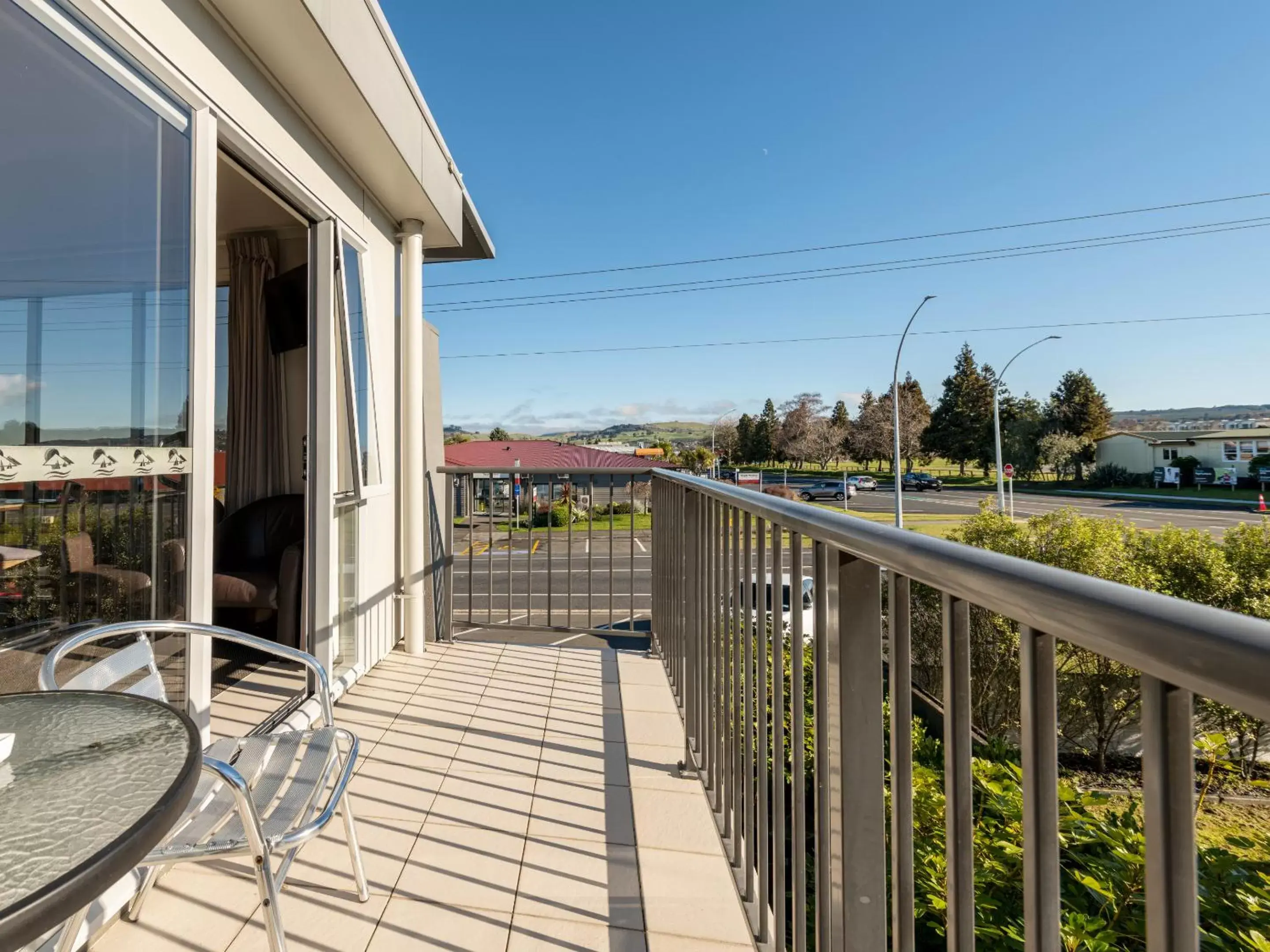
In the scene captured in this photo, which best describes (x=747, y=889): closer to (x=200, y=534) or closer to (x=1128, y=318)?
(x=200, y=534)

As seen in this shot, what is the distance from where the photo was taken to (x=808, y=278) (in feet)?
97.5

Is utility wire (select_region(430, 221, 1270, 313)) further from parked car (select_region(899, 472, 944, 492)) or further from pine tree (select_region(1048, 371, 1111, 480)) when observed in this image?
pine tree (select_region(1048, 371, 1111, 480))

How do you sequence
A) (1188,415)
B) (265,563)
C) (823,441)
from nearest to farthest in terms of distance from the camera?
1. (265,563)
2. (1188,415)
3. (823,441)

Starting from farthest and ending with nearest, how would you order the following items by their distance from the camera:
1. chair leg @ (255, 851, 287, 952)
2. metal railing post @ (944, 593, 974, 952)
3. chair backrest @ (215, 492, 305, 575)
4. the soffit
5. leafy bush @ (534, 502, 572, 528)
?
leafy bush @ (534, 502, 572, 528) → chair backrest @ (215, 492, 305, 575) → the soffit → chair leg @ (255, 851, 287, 952) → metal railing post @ (944, 593, 974, 952)

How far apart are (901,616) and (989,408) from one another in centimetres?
4558

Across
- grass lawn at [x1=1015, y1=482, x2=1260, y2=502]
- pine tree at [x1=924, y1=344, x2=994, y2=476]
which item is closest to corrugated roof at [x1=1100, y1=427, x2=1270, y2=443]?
grass lawn at [x1=1015, y1=482, x2=1260, y2=502]

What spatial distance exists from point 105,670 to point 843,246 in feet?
99.2

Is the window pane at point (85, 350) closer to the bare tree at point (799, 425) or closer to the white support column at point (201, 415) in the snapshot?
the white support column at point (201, 415)

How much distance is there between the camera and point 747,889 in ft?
4.44

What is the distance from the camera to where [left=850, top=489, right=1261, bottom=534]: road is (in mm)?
14328

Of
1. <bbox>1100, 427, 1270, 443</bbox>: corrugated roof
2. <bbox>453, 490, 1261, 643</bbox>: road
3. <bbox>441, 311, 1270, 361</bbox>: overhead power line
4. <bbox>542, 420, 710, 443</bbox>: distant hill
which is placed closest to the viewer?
<bbox>453, 490, 1261, 643</bbox>: road

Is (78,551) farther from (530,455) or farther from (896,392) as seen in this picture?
(530,455)

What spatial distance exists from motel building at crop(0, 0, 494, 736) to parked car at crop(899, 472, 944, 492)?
103 feet

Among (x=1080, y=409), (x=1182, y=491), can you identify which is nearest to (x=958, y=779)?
(x=1182, y=491)
